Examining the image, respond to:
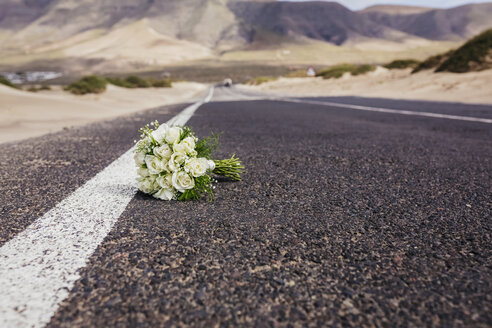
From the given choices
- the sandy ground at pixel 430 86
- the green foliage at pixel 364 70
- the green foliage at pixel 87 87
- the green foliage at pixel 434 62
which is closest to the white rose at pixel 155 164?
the sandy ground at pixel 430 86

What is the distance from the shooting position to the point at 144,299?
101 centimetres

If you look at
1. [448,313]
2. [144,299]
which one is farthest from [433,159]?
[144,299]

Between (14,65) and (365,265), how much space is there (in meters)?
168

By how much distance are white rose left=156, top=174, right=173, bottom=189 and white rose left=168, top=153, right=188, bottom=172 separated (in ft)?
0.14

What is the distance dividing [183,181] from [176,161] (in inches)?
4.4

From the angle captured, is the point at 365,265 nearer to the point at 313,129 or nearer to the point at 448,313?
the point at 448,313

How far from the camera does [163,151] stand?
6.28 feet

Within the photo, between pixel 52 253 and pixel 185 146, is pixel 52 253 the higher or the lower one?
the lower one

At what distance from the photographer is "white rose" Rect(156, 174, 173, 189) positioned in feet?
6.10

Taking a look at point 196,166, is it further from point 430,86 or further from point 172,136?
point 430,86

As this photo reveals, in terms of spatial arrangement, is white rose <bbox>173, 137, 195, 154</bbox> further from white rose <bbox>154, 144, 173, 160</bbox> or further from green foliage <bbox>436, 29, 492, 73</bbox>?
green foliage <bbox>436, 29, 492, 73</bbox>

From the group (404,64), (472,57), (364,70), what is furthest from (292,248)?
(404,64)

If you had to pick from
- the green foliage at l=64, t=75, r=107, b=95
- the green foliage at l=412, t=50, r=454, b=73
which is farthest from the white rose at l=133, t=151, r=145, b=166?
the green foliage at l=412, t=50, r=454, b=73

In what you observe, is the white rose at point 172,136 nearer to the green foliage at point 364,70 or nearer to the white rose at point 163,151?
the white rose at point 163,151
